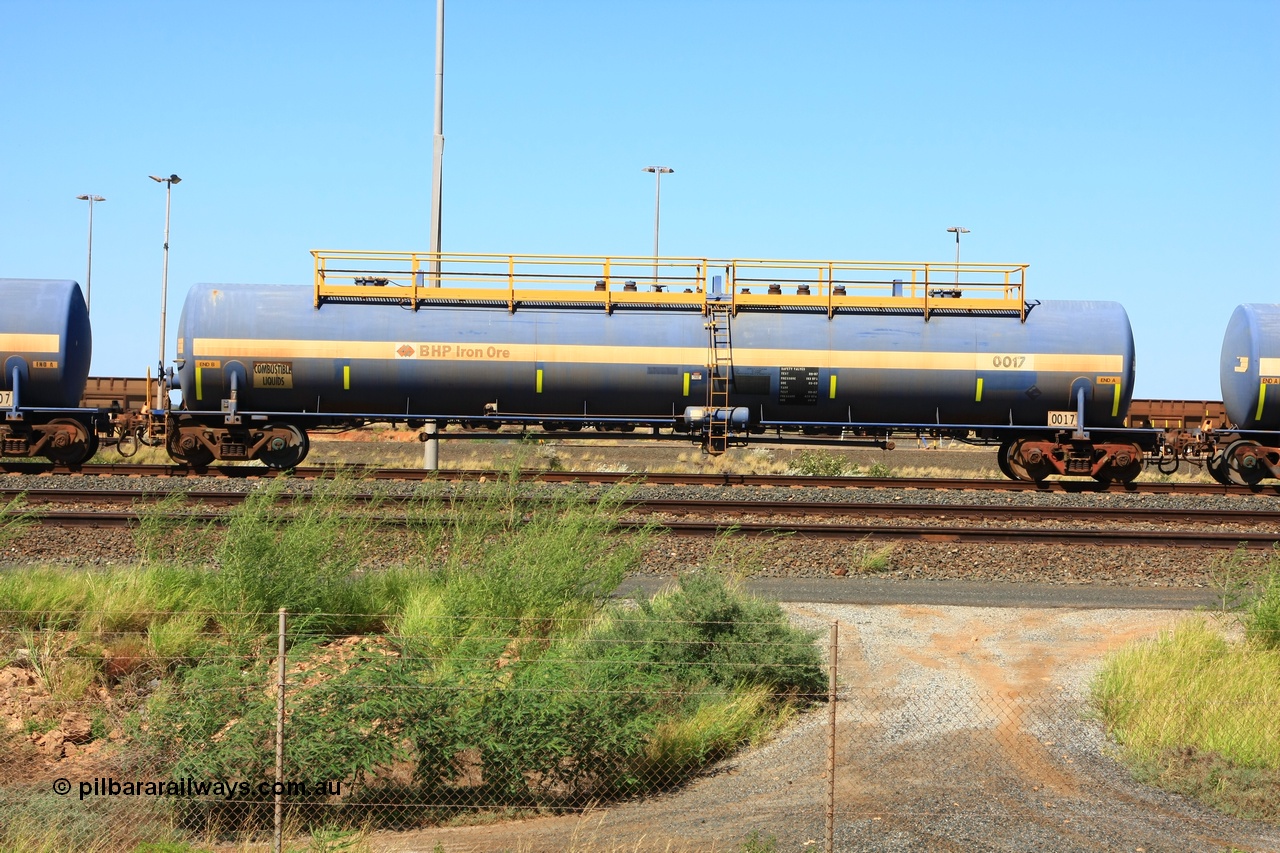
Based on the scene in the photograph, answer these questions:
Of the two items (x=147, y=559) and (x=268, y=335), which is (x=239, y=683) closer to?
(x=147, y=559)

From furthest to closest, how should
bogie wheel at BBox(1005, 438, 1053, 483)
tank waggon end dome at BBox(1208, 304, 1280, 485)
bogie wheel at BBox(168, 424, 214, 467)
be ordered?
tank waggon end dome at BBox(1208, 304, 1280, 485) → bogie wheel at BBox(1005, 438, 1053, 483) → bogie wheel at BBox(168, 424, 214, 467)

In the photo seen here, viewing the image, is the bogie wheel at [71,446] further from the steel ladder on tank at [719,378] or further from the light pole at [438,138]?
the steel ladder on tank at [719,378]

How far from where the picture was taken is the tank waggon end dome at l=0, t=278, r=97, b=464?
20.4 meters

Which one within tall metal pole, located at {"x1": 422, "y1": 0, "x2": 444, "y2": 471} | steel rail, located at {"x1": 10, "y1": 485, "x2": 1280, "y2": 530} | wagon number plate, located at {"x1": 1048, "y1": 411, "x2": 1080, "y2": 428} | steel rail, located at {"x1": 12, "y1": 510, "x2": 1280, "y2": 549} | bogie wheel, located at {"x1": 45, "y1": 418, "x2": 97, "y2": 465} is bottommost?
steel rail, located at {"x1": 12, "y1": 510, "x2": 1280, "y2": 549}

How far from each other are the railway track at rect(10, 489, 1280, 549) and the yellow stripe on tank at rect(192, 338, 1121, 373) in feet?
13.0

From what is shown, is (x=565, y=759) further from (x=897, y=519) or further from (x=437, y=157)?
(x=437, y=157)

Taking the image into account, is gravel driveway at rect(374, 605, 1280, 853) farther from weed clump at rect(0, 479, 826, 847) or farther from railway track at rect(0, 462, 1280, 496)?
railway track at rect(0, 462, 1280, 496)

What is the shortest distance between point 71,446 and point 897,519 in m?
16.5

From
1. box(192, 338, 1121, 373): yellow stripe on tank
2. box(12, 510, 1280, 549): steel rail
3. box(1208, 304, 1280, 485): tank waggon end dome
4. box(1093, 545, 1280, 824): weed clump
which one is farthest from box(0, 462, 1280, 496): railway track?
box(1093, 545, 1280, 824): weed clump

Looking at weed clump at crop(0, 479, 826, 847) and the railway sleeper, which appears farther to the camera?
the railway sleeper

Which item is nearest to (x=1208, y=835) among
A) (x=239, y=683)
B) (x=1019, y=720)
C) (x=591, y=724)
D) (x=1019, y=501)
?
(x=1019, y=720)

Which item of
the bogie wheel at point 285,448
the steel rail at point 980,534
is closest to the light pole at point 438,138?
the bogie wheel at point 285,448

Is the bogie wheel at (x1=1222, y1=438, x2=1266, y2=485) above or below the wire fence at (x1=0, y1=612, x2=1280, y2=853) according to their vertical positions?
above

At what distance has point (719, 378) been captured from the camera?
20.0 m
